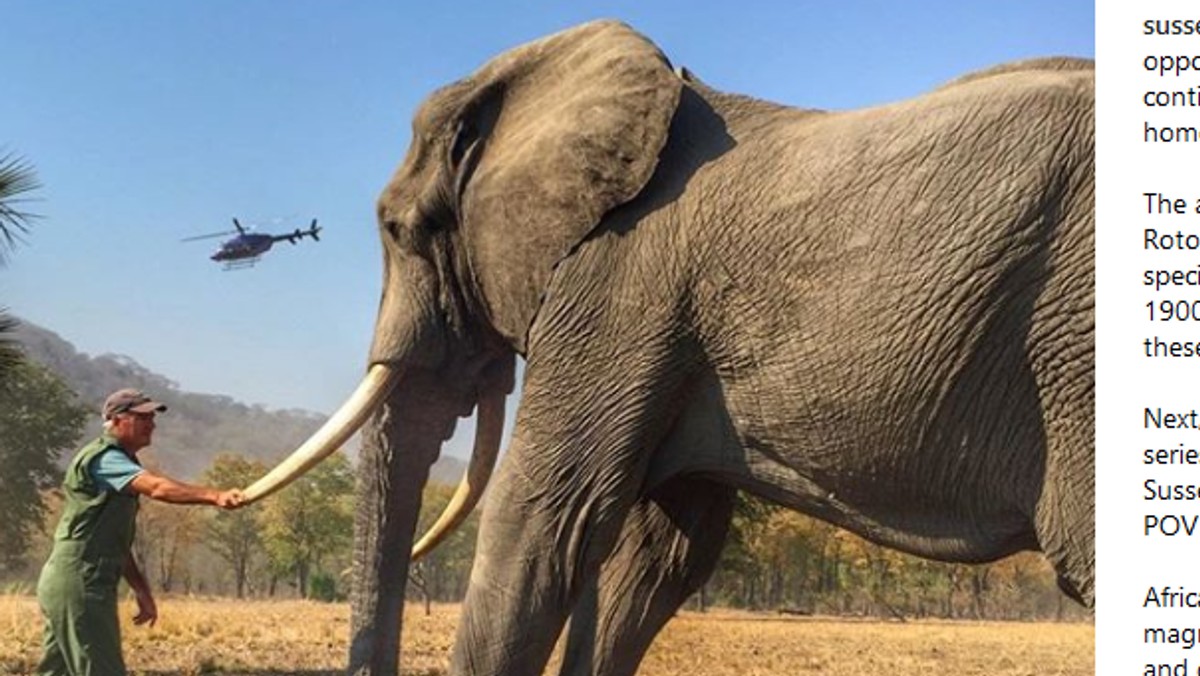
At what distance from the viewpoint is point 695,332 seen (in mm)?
3875

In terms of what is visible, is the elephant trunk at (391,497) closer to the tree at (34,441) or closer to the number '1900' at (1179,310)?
the number '1900' at (1179,310)

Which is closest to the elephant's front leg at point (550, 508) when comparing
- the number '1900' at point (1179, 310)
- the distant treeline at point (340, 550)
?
the number '1900' at point (1179, 310)

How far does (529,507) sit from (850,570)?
53.8 metres

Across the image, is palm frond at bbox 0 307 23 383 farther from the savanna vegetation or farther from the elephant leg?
the elephant leg

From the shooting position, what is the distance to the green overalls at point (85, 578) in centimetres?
423

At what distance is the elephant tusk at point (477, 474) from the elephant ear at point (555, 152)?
26.8 inches

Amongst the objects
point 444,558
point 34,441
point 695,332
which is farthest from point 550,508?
point 444,558

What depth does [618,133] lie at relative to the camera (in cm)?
407

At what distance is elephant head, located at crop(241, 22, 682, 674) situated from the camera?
161 inches

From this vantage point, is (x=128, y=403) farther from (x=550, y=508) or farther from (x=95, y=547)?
(x=550, y=508)

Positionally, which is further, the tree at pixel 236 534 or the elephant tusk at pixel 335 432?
the tree at pixel 236 534

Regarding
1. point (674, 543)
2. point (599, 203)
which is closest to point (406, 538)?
point (674, 543)

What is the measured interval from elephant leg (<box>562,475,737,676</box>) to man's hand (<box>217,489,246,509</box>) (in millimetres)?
1339

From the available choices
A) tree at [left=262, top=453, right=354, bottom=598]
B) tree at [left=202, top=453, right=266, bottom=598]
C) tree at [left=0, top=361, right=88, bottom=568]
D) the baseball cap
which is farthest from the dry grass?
tree at [left=202, top=453, right=266, bottom=598]
